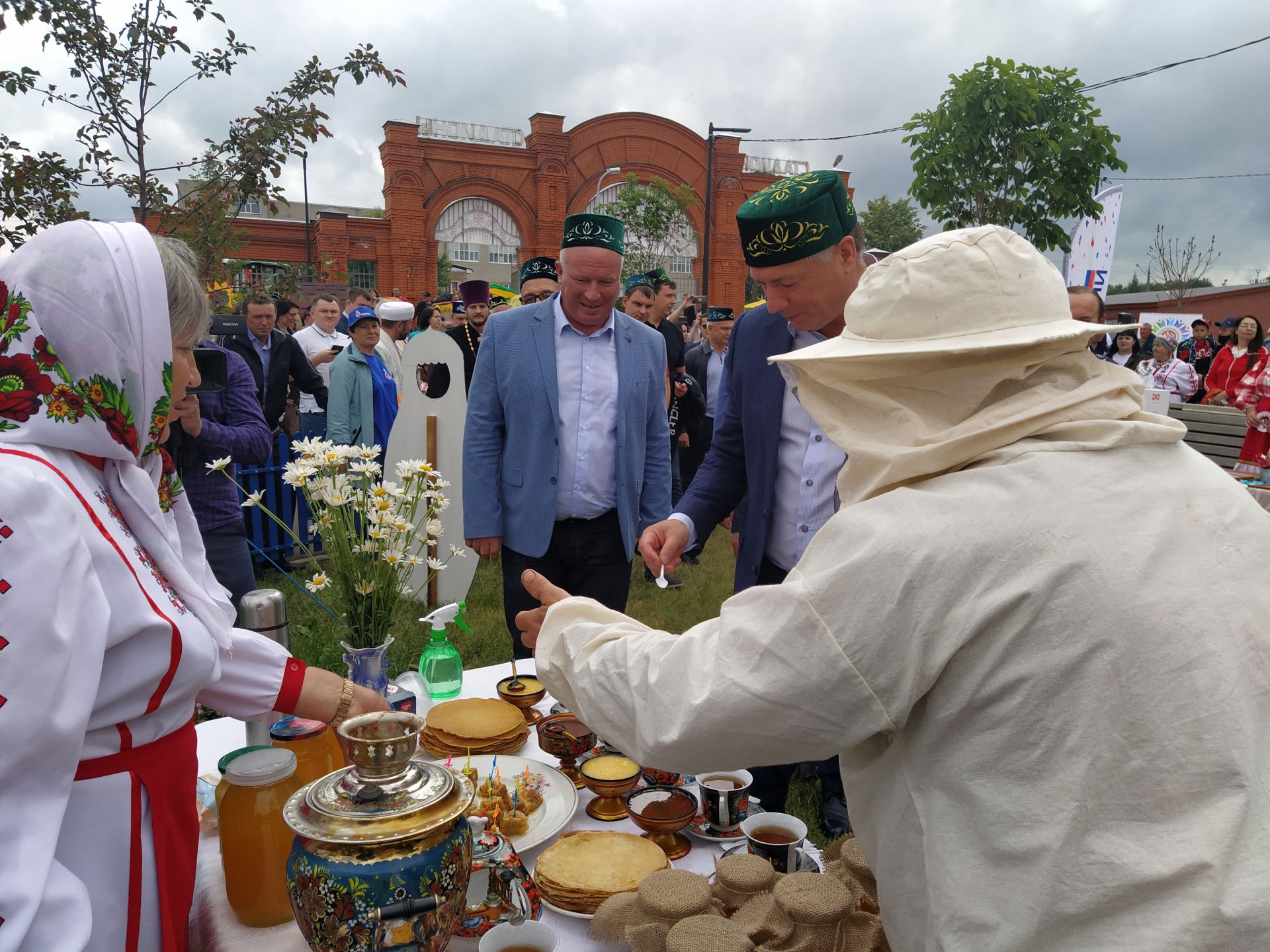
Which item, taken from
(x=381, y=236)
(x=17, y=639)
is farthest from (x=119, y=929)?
(x=381, y=236)

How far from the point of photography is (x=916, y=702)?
1.09 meters

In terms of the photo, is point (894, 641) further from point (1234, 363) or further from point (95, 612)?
point (1234, 363)

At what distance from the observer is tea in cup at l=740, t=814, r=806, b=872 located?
155 centimetres

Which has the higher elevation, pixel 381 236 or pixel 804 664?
pixel 381 236

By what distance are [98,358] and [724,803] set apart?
1.40 meters

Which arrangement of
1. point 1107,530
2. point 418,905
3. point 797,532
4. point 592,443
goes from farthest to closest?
point 592,443
point 797,532
point 418,905
point 1107,530

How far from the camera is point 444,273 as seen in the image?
1537 inches

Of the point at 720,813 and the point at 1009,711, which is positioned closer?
the point at 1009,711

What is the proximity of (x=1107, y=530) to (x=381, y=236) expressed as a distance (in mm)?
41230

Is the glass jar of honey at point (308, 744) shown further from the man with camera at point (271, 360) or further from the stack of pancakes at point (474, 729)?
the man with camera at point (271, 360)

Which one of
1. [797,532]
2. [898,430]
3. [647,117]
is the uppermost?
[647,117]

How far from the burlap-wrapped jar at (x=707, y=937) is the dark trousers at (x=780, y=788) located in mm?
1151

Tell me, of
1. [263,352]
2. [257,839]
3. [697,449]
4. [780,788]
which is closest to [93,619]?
[257,839]

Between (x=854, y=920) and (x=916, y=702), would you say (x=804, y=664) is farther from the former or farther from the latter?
(x=854, y=920)
